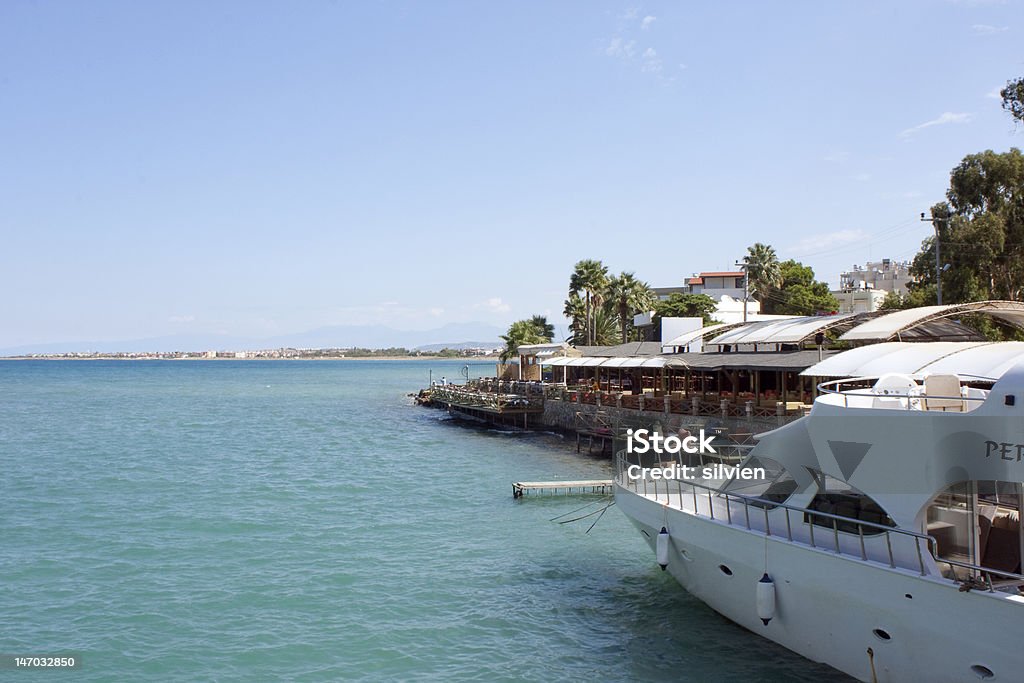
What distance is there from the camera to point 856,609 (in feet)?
35.8

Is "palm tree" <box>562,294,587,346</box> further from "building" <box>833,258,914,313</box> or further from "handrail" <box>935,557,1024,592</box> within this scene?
"handrail" <box>935,557,1024,592</box>

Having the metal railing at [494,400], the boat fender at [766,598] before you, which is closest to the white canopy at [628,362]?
the metal railing at [494,400]

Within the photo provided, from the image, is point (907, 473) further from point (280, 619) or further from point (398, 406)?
point (398, 406)

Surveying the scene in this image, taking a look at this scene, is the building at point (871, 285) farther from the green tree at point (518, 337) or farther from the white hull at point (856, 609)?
the white hull at point (856, 609)

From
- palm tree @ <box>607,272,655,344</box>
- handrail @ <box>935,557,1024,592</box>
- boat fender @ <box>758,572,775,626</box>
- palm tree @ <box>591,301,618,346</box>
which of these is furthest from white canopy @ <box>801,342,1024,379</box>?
palm tree @ <box>591,301,618,346</box>

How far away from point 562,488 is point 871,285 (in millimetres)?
94301

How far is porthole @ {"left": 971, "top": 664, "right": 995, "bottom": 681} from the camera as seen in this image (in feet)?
30.3

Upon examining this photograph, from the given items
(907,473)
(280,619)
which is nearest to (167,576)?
(280,619)

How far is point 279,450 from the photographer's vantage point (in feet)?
142

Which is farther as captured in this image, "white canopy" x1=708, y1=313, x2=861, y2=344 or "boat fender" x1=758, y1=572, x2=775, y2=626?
"white canopy" x1=708, y1=313, x2=861, y2=344

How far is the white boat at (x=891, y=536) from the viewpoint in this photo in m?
9.62

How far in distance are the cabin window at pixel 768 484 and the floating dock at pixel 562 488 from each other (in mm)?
13471

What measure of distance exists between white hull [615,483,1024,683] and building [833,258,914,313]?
69.6m

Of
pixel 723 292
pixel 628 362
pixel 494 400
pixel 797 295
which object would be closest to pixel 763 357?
pixel 628 362
